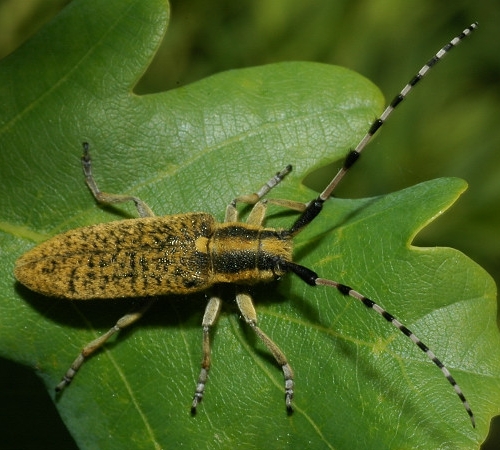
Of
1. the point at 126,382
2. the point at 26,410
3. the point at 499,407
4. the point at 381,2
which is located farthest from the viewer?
the point at 381,2

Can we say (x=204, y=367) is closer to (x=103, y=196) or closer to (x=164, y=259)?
(x=164, y=259)

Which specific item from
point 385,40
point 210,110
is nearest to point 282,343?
point 210,110

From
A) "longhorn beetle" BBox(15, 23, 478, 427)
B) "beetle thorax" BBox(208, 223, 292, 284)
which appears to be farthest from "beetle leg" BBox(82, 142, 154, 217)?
"beetle thorax" BBox(208, 223, 292, 284)

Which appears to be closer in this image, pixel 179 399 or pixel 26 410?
pixel 179 399

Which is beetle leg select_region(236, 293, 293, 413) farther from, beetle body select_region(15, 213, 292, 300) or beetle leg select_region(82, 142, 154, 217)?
beetle leg select_region(82, 142, 154, 217)

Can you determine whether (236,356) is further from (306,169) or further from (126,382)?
(306,169)

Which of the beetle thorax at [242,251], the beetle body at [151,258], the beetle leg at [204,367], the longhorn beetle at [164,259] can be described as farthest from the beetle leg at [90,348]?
the beetle thorax at [242,251]

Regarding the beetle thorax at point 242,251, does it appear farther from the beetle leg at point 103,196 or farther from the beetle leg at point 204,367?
the beetle leg at point 103,196
